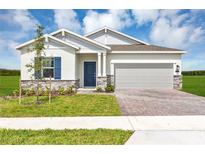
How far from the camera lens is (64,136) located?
5984mm

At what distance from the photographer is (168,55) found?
66.7 feet

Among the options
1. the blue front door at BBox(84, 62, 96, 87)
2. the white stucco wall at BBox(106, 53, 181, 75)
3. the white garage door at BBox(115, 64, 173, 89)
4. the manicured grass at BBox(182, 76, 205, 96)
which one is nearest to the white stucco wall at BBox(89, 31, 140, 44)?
the white stucco wall at BBox(106, 53, 181, 75)

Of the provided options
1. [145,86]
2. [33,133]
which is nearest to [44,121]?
[33,133]

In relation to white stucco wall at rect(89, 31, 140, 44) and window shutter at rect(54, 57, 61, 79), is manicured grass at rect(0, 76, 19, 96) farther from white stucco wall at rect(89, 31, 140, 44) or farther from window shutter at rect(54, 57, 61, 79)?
white stucco wall at rect(89, 31, 140, 44)

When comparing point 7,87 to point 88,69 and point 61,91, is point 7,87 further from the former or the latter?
point 61,91

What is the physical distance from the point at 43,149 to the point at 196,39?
22.1m

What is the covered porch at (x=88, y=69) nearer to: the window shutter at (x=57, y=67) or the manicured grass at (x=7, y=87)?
the window shutter at (x=57, y=67)

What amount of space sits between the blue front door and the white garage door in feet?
6.15

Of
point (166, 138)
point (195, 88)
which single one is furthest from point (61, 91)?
point (195, 88)

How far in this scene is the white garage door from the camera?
20.3m

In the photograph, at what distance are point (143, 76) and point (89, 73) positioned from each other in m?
4.39

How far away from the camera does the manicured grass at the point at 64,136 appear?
5.61m

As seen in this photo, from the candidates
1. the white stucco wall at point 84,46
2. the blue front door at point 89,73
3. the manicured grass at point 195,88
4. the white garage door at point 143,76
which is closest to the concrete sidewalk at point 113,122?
the manicured grass at point 195,88
